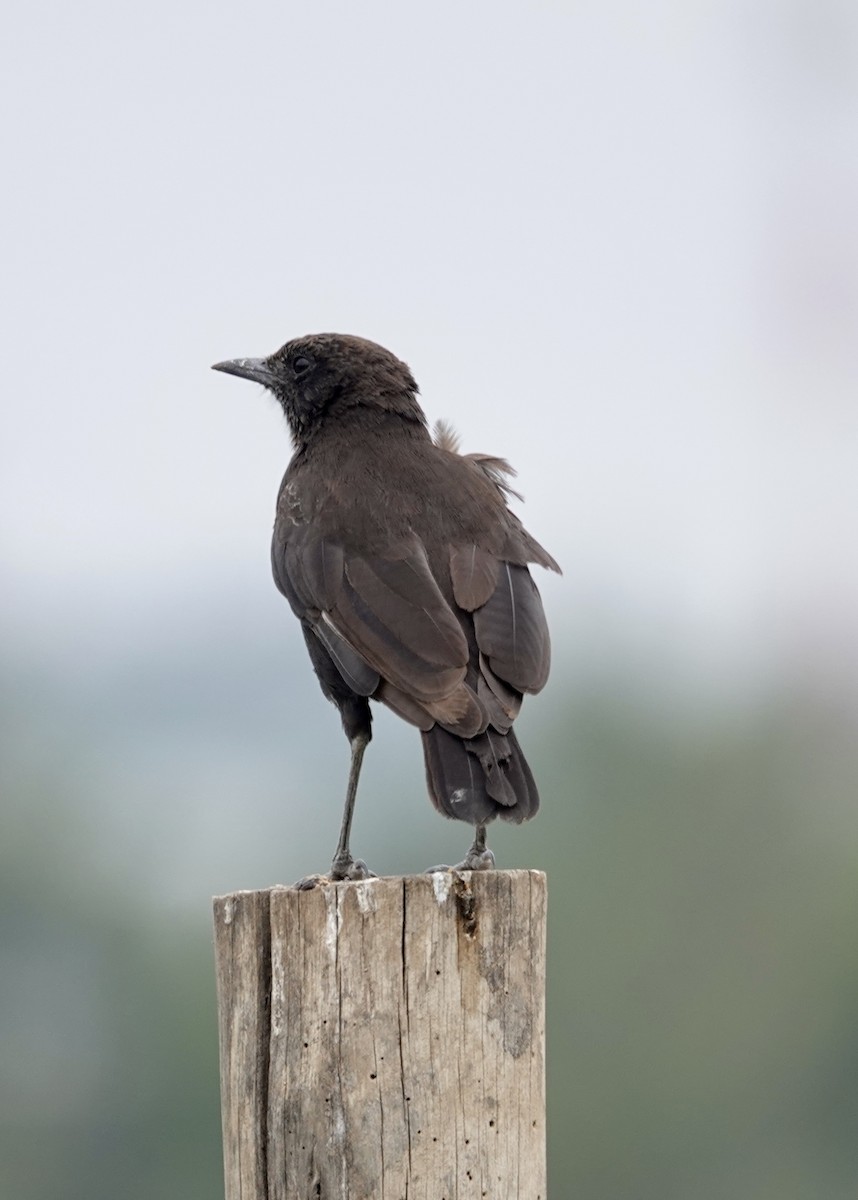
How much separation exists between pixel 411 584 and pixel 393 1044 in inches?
86.5

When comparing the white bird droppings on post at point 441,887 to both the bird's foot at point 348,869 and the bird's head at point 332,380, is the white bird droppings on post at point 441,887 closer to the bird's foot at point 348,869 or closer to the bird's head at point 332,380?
the bird's foot at point 348,869

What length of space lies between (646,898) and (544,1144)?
138 ft

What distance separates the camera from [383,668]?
7203 mm

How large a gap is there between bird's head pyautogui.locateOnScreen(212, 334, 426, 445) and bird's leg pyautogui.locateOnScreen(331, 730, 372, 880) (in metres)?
1.48

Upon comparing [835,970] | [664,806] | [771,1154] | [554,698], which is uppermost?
[554,698]

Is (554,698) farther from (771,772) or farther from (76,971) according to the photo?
(76,971)

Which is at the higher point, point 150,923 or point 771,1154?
point 150,923

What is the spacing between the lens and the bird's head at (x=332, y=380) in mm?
8773

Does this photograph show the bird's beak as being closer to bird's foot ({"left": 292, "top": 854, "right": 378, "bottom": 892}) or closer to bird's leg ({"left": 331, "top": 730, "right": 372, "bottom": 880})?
bird's leg ({"left": 331, "top": 730, "right": 372, "bottom": 880})

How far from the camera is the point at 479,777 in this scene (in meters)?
6.57


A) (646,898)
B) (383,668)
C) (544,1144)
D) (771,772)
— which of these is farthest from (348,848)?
(771,772)

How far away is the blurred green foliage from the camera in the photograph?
37688 mm

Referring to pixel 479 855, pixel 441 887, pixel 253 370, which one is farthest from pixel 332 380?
pixel 441 887

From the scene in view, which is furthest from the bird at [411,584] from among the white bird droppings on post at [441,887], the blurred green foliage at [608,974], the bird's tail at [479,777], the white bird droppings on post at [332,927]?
the blurred green foliage at [608,974]
